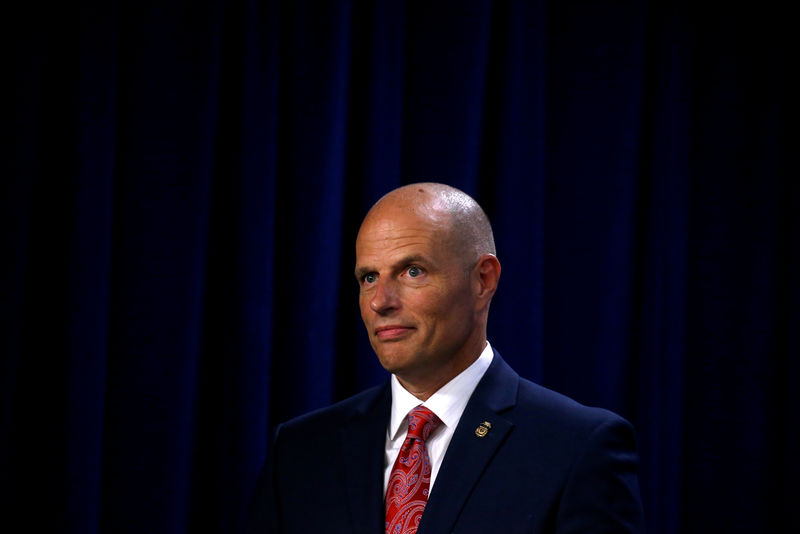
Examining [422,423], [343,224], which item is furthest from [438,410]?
[343,224]

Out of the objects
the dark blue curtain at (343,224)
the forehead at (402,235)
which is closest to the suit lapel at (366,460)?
the forehead at (402,235)

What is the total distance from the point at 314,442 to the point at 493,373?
17.1 inches

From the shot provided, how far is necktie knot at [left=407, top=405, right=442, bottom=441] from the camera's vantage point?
1.78 metres

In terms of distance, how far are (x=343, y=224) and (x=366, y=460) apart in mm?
867

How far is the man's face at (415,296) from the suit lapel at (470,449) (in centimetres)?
10

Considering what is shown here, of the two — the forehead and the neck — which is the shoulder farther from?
the forehead

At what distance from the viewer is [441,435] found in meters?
1.80

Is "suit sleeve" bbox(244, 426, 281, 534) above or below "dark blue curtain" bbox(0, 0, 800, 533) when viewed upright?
below

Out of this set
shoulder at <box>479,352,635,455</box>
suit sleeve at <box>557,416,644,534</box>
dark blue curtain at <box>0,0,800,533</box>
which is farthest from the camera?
dark blue curtain at <box>0,0,800,533</box>

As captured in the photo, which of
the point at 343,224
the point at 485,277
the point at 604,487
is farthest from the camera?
the point at 343,224

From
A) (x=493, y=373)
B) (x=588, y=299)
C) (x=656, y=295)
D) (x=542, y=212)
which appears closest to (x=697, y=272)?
(x=656, y=295)

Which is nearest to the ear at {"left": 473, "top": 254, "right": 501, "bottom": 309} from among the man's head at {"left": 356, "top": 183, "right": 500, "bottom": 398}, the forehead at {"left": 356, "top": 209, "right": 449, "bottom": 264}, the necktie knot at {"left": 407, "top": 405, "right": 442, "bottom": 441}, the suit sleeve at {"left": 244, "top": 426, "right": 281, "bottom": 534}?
the man's head at {"left": 356, "top": 183, "right": 500, "bottom": 398}

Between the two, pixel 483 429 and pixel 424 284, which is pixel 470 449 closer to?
pixel 483 429

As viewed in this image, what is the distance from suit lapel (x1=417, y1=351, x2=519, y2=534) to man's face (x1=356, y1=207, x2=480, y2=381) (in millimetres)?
99
